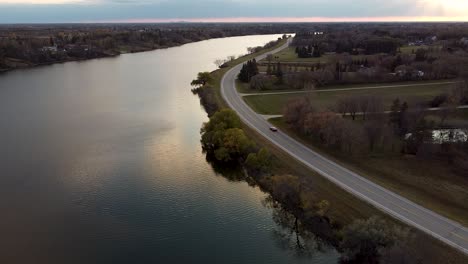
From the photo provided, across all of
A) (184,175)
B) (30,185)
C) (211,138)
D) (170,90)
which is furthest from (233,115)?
(170,90)

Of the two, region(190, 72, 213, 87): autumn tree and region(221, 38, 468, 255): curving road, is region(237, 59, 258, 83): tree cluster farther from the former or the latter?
region(221, 38, 468, 255): curving road

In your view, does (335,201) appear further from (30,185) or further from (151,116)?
(151,116)

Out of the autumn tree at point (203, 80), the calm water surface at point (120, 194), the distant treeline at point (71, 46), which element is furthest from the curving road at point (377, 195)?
the distant treeline at point (71, 46)

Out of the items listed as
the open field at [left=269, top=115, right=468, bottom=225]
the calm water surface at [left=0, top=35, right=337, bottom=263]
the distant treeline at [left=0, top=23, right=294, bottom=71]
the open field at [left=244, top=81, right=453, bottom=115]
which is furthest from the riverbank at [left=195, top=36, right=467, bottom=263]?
the distant treeline at [left=0, top=23, right=294, bottom=71]

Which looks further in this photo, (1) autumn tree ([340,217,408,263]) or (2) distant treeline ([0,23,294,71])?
(2) distant treeline ([0,23,294,71])

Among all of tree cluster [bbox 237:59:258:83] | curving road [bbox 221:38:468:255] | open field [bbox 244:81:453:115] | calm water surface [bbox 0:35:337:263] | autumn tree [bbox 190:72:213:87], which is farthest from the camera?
tree cluster [bbox 237:59:258:83]

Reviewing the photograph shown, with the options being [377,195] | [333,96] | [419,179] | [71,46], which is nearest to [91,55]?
[71,46]

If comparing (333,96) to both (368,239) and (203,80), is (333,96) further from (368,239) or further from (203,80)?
(368,239)
